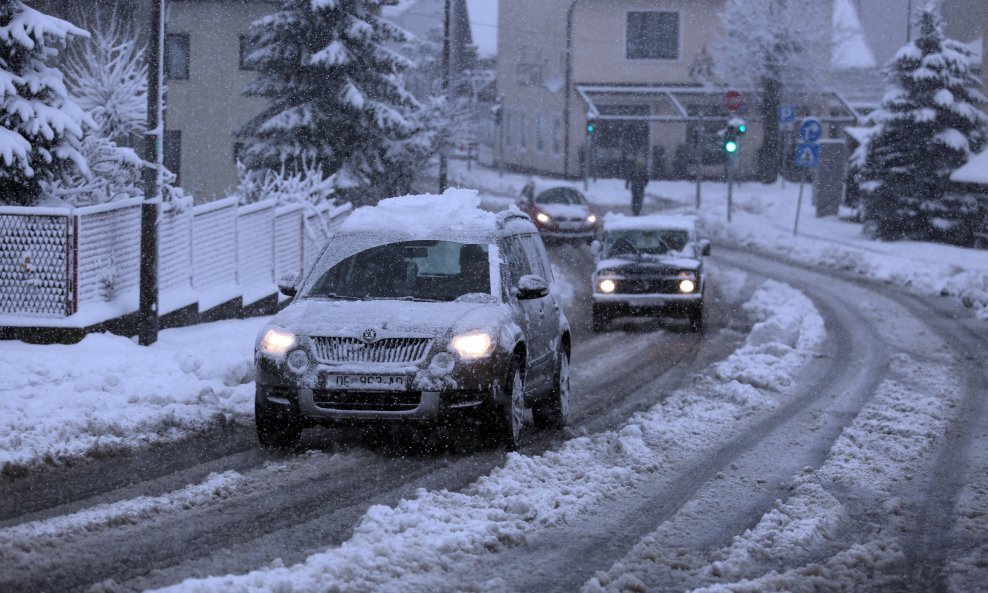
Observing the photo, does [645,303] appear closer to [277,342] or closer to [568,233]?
[277,342]

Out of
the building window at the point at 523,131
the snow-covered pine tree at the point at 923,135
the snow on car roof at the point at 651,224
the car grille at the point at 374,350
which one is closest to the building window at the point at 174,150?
the snow-covered pine tree at the point at 923,135

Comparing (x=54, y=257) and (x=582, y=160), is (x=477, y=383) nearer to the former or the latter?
(x=54, y=257)

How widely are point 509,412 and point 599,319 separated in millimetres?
11106

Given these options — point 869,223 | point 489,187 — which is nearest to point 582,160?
point 489,187

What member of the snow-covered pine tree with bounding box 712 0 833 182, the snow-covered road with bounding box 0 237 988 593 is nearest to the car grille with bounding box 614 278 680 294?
the snow-covered road with bounding box 0 237 988 593

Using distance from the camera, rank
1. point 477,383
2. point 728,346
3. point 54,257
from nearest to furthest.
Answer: point 477,383 < point 54,257 < point 728,346

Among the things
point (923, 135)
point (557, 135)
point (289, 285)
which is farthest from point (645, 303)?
point (557, 135)

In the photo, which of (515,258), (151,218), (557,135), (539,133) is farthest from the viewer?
(539,133)

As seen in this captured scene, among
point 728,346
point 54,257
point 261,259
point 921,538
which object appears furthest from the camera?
point 261,259

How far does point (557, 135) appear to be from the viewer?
64.9 meters

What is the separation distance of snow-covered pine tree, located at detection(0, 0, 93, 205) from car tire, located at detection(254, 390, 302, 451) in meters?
7.56

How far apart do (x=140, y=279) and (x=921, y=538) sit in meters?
10.4

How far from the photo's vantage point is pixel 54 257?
1611 cm

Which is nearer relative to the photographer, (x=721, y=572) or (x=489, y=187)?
(x=721, y=572)
